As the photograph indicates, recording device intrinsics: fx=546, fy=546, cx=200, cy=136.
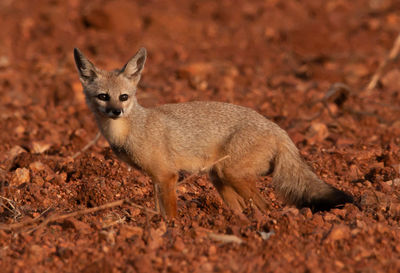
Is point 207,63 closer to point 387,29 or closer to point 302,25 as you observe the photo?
point 302,25

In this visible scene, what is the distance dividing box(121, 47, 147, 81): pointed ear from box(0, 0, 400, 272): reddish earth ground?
1.26 meters

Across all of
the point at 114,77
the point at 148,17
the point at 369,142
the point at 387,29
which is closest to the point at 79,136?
the point at 114,77

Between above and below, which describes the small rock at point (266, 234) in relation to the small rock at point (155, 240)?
above

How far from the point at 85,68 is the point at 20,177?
5.37 ft

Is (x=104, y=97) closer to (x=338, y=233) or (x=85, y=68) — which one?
(x=85, y=68)

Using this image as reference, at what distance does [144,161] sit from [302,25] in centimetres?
1038

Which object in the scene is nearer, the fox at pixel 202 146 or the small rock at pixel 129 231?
the small rock at pixel 129 231

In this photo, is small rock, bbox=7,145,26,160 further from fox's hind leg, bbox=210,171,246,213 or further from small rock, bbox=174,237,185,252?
small rock, bbox=174,237,185,252

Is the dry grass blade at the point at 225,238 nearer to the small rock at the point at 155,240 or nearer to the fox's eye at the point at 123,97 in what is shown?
the small rock at the point at 155,240

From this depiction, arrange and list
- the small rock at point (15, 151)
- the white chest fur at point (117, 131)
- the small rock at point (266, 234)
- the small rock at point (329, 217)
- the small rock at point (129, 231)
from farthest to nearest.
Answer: the small rock at point (15, 151) < the white chest fur at point (117, 131) < the small rock at point (329, 217) < the small rock at point (129, 231) < the small rock at point (266, 234)

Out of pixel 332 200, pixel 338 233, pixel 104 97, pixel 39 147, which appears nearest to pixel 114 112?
pixel 104 97

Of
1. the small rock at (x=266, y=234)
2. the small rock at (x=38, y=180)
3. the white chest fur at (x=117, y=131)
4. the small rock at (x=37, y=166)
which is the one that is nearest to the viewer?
the small rock at (x=266, y=234)

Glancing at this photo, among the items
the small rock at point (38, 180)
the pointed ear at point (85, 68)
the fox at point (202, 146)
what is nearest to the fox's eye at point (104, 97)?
the fox at point (202, 146)

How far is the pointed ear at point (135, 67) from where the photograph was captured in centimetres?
628
